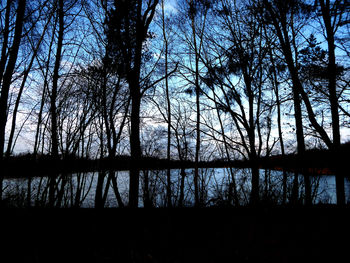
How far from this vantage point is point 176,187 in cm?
645

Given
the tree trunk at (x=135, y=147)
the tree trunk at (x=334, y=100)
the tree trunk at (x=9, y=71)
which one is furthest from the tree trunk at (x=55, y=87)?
the tree trunk at (x=334, y=100)

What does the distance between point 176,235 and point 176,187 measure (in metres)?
4.65

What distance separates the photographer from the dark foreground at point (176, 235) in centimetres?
171

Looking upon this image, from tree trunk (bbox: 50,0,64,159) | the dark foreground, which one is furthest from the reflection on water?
the dark foreground

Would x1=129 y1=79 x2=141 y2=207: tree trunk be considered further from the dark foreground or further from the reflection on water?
the dark foreground

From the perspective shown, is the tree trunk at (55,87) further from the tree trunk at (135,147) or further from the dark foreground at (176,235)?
the dark foreground at (176,235)

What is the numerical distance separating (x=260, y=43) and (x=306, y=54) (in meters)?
1.37

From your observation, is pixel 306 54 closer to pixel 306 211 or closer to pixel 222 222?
pixel 306 211

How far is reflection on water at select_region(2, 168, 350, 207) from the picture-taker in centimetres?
500

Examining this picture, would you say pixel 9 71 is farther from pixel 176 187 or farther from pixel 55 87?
pixel 176 187

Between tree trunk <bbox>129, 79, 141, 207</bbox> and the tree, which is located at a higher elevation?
the tree

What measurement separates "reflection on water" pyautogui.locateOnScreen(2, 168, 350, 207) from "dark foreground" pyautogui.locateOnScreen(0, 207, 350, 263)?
2.82m

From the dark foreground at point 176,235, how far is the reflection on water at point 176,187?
2818 mm

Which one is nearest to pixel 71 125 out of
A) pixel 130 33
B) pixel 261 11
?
pixel 130 33
